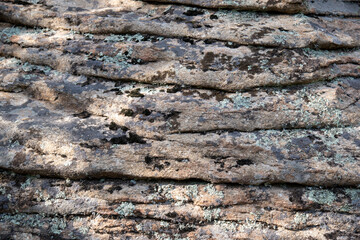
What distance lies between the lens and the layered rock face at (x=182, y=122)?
8.42ft

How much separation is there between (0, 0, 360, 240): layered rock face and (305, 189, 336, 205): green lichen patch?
0.01 metres

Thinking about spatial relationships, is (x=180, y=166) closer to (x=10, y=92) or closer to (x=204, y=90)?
(x=204, y=90)

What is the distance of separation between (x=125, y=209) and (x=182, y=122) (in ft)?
2.92

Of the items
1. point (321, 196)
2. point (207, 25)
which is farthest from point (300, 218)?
point (207, 25)

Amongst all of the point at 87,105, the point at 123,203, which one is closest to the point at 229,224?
the point at 123,203

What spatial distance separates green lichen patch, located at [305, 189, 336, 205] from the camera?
8.38 ft

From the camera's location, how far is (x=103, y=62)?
3125mm

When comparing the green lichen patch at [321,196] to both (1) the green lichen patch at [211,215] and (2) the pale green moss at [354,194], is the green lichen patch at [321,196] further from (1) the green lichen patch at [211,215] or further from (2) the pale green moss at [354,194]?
(1) the green lichen patch at [211,215]

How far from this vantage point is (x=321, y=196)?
2570 millimetres

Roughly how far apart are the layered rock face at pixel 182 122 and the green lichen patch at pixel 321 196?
10 millimetres

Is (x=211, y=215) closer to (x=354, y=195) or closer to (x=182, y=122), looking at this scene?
(x=182, y=122)

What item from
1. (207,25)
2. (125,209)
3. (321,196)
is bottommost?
(125,209)

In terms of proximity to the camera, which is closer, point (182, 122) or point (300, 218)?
point (300, 218)

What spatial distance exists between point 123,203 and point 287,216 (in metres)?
1.35
